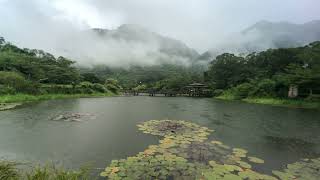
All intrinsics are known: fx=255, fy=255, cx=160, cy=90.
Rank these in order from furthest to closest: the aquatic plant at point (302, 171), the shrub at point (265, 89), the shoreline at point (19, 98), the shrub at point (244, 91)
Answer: the shrub at point (244, 91)
the shrub at point (265, 89)
the shoreline at point (19, 98)
the aquatic plant at point (302, 171)

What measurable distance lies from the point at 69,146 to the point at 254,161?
328 inches

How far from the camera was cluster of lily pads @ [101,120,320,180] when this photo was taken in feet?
27.1

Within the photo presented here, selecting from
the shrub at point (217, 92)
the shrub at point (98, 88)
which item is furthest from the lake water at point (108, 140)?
the shrub at point (98, 88)

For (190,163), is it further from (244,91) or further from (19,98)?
(244,91)

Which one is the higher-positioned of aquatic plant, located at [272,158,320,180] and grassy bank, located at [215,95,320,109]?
grassy bank, located at [215,95,320,109]

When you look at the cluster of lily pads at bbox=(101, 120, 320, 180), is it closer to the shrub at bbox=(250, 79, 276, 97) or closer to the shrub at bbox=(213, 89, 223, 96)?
the shrub at bbox=(250, 79, 276, 97)

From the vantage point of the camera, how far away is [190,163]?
932cm

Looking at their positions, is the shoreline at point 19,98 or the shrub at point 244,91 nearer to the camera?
the shoreline at point 19,98

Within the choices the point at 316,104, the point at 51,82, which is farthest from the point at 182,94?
the point at 316,104

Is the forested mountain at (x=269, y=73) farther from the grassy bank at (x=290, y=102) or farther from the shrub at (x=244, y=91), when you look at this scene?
the grassy bank at (x=290, y=102)

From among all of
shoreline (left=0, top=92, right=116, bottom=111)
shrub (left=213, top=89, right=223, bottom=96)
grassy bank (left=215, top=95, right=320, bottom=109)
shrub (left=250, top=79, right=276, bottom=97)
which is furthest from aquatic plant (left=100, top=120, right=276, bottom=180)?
shrub (left=213, top=89, right=223, bottom=96)

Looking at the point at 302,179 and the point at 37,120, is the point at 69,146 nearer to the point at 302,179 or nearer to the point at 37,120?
the point at 37,120

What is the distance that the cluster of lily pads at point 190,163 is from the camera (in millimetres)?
8258

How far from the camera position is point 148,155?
33.9ft
